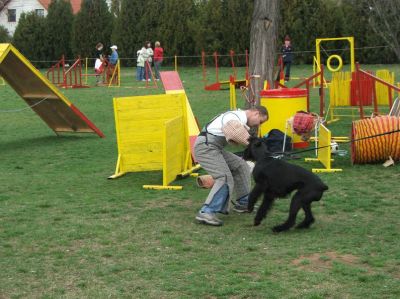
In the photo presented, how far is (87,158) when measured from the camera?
1220cm

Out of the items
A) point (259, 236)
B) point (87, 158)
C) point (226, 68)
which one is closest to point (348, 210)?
point (259, 236)

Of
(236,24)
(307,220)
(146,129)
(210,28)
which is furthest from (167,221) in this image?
(210,28)

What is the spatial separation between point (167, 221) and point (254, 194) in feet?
3.29

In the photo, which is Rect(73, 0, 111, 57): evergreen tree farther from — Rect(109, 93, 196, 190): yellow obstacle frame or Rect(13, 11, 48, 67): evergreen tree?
Rect(109, 93, 196, 190): yellow obstacle frame

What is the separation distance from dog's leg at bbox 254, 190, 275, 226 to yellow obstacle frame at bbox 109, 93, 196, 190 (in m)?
2.87

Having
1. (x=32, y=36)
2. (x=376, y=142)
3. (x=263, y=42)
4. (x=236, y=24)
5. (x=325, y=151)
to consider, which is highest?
(x=236, y=24)

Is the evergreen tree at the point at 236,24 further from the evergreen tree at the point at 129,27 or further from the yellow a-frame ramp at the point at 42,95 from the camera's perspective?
the yellow a-frame ramp at the point at 42,95

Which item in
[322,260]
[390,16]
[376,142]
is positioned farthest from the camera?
[390,16]

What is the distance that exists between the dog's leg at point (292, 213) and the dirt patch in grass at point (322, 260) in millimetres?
699

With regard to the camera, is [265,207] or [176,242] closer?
[176,242]

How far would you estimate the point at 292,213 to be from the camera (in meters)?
6.95

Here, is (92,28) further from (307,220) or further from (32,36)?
(307,220)

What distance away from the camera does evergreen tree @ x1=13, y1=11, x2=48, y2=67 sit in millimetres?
46719

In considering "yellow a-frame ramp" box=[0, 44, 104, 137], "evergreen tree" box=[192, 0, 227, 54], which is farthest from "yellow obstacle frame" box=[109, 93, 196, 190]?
"evergreen tree" box=[192, 0, 227, 54]
